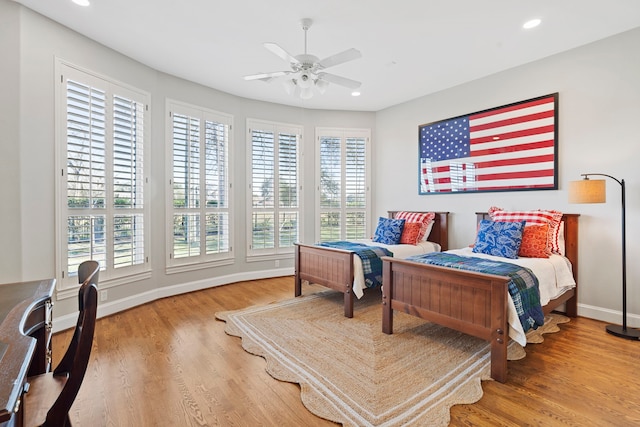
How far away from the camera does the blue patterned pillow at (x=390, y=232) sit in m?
4.47

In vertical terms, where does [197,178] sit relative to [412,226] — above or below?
above

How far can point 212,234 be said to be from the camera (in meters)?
4.79

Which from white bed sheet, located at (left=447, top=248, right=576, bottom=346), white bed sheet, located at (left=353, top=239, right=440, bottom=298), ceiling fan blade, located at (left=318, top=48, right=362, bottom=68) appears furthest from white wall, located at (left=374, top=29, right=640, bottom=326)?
ceiling fan blade, located at (left=318, top=48, right=362, bottom=68)

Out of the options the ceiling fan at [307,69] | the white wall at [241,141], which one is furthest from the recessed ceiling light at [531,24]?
the ceiling fan at [307,69]

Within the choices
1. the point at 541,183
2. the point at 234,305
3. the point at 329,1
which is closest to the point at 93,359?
the point at 234,305

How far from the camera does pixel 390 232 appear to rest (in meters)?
4.51

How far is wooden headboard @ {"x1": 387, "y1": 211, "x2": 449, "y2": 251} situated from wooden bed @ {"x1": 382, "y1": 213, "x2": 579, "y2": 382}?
1629mm

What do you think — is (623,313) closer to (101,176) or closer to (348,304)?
(348,304)

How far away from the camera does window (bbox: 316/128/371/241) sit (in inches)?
224

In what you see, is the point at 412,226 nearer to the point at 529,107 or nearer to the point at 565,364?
the point at 529,107

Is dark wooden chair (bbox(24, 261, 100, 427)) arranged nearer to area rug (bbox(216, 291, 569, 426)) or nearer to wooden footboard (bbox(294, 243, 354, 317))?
area rug (bbox(216, 291, 569, 426))

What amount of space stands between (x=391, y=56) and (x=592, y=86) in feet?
7.11

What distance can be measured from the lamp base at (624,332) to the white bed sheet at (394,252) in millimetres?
2020

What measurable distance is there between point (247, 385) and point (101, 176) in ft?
9.15
